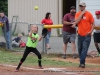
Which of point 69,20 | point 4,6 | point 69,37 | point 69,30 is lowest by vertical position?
point 69,37

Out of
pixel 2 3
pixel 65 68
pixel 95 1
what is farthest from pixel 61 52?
pixel 2 3

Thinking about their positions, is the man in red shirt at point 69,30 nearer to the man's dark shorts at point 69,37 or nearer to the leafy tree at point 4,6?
the man's dark shorts at point 69,37

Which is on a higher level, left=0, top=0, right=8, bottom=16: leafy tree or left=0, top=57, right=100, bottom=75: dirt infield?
left=0, top=0, right=8, bottom=16: leafy tree

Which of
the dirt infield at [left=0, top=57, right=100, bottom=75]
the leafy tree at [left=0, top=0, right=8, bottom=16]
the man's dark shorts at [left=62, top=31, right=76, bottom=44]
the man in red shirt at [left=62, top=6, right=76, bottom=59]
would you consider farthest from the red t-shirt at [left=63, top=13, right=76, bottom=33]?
the leafy tree at [left=0, top=0, right=8, bottom=16]

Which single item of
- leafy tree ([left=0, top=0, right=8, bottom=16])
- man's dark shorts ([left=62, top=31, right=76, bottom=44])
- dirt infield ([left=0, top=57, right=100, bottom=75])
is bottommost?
dirt infield ([left=0, top=57, right=100, bottom=75])

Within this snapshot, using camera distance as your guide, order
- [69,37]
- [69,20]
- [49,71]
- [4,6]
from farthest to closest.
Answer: [4,6] < [69,37] < [69,20] < [49,71]

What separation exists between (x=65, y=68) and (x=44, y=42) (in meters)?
4.43

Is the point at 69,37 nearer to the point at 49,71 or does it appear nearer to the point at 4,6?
the point at 49,71

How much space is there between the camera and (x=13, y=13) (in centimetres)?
2748

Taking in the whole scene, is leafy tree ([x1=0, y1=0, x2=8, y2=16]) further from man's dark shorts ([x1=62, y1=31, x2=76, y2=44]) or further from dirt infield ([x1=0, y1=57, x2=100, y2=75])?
dirt infield ([x1=0, y1=57, x2=100, y2=75])

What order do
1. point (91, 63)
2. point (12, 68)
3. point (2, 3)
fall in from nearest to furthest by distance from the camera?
point (12, 68), point (91, 63), point (2, 3)

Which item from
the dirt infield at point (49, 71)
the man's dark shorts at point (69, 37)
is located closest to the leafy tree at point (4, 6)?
the man's dark shorts at point (69, 37)

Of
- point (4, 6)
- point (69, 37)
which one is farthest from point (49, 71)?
point (4, 6)

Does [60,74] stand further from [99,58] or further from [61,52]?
[61,52]
